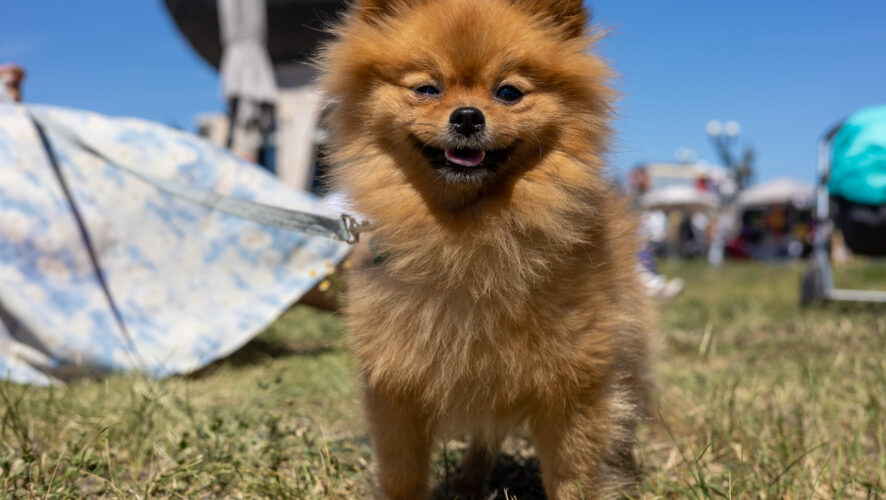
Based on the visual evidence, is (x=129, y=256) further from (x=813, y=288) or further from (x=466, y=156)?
(x=813, y=288)

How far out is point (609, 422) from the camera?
6.18 ft

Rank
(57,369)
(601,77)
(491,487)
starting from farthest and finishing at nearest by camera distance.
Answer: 1. (57,369)
2. (491,487)
3. (601,77)

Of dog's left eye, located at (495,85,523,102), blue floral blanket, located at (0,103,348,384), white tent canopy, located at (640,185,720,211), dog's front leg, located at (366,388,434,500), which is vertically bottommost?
Result: white tent canopy, located at (640,185,720,211)

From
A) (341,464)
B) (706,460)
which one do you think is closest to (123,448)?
(341,464)

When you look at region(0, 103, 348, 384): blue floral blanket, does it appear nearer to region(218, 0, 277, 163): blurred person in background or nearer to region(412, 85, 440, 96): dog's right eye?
region(412, 85, 440, 96): dog's right eye

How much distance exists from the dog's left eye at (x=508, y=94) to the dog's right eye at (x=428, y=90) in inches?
6.8

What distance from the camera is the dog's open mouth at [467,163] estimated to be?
181cm

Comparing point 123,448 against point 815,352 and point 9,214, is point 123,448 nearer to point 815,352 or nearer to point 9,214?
point 9,214

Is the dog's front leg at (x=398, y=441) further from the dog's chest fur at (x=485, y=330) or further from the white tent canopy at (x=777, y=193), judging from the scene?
the white tent canopy at (x=777, y=193)

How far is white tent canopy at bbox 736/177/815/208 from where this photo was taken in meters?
29.1

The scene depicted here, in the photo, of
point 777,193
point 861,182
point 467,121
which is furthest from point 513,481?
point 777,193

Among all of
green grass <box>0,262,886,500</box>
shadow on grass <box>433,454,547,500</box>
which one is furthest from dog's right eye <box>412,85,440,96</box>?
shadow on grass <box>433,454,547,500</box>

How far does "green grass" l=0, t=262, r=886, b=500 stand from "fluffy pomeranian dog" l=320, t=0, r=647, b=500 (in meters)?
0.40

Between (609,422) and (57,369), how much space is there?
3006 mm
